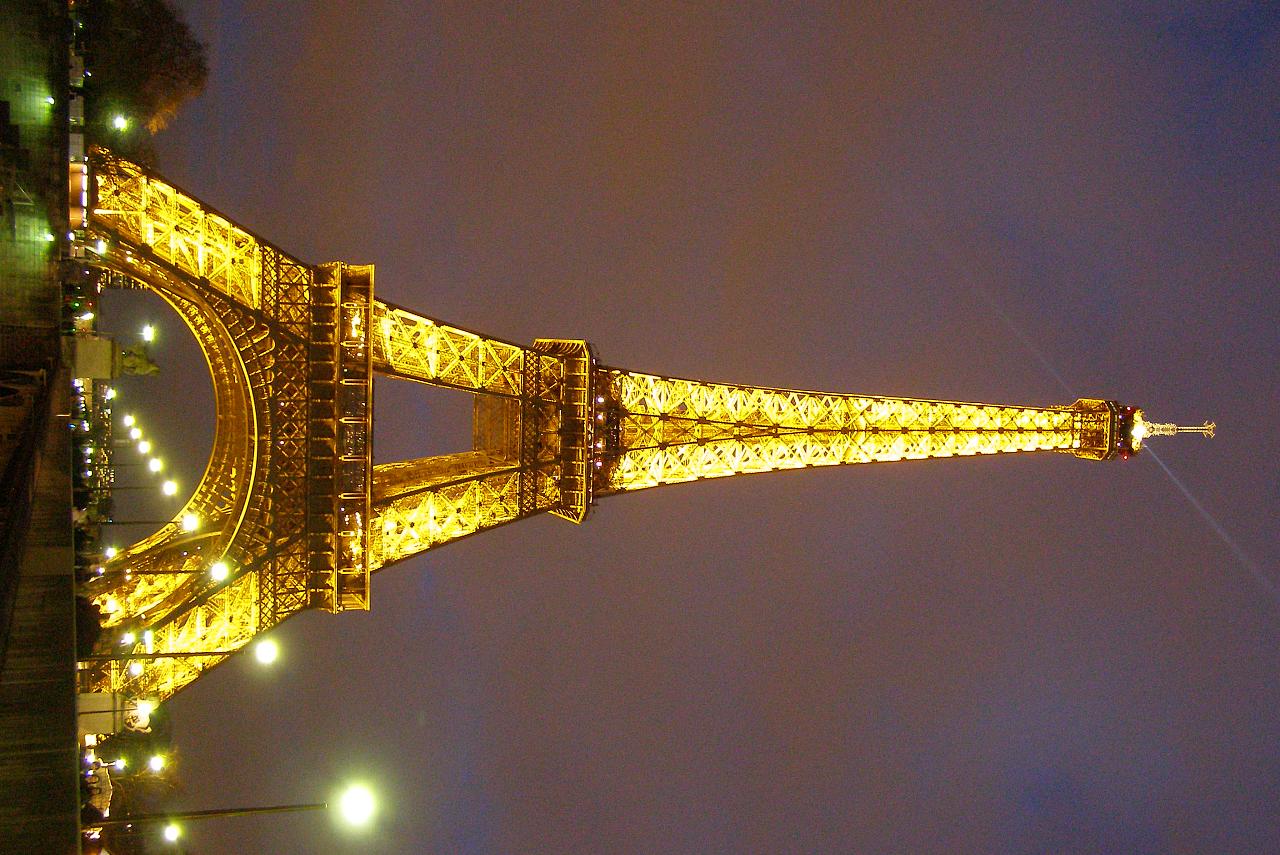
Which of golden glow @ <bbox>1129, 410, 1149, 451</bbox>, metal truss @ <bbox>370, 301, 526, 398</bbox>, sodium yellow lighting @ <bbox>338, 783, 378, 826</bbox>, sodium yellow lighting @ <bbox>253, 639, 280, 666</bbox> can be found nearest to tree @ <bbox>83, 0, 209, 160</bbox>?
metal truss @ <bbox>370, 301, 526, 398</bbox>

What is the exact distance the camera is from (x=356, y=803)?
1330cm

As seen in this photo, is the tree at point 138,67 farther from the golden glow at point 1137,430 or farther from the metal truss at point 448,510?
the golden glow at point 1137,430

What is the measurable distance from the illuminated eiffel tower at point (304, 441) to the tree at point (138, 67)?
11.9 meters

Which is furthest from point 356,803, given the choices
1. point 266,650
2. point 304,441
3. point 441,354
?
point 441,354

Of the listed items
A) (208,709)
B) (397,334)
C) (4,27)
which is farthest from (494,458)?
(208,709)

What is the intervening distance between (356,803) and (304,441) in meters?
8.53

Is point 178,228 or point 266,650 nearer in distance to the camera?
point 178,228

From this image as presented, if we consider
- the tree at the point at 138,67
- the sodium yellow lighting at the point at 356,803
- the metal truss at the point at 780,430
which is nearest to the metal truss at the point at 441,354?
the metal truss at the point at 780,430

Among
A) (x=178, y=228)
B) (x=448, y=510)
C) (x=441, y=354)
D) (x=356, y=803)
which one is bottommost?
(x=356, y=803)

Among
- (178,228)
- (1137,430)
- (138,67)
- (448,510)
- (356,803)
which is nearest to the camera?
(356,803)

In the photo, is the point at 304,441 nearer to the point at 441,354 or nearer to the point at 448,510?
the point at 441,354

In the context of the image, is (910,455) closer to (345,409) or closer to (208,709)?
(345,409)

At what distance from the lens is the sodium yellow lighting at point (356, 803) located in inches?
522

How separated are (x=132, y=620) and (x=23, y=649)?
941 centimetres
